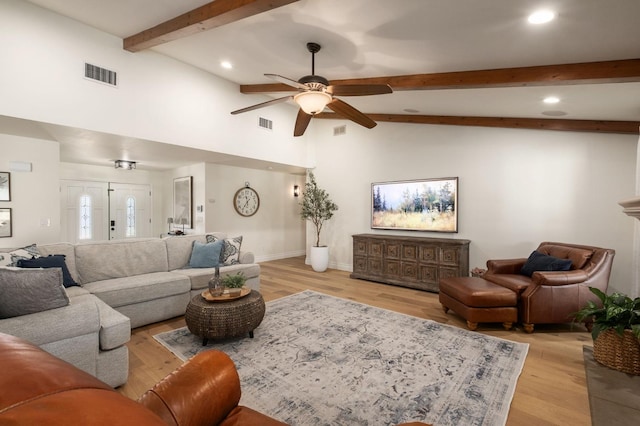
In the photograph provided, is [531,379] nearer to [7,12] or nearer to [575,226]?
[575,226]

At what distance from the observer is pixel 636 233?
3414mm

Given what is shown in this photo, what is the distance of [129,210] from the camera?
7.69m

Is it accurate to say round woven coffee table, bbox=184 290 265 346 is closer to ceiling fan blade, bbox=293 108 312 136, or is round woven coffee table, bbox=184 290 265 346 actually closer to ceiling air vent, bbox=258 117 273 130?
ceiling fan blade, bbox=293 108 312 136

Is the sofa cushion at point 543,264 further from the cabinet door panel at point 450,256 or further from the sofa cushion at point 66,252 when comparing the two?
the sofa cushion at point 66,252

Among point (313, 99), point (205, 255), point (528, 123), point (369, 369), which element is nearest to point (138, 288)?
point (205, 255)

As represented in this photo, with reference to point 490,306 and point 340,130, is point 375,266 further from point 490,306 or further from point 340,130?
point 340,130

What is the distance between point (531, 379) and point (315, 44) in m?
3.69

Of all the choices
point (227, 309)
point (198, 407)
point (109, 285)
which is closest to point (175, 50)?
point (109, 285)

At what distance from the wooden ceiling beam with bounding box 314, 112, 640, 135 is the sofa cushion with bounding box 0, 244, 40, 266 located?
5.18m

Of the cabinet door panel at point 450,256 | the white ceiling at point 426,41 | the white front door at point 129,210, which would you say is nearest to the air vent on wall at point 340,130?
the white ceiling at point 426,41

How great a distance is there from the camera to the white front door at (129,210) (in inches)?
292

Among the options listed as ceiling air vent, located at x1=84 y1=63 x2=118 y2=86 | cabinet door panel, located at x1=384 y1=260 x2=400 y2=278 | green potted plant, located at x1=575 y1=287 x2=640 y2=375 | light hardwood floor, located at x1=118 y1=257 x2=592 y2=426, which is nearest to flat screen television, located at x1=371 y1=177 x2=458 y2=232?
cabinet door panel, located at x1=384 y1=260 x2=400 y2=278

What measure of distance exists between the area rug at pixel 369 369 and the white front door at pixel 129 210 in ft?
17.9

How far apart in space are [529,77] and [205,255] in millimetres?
4409
